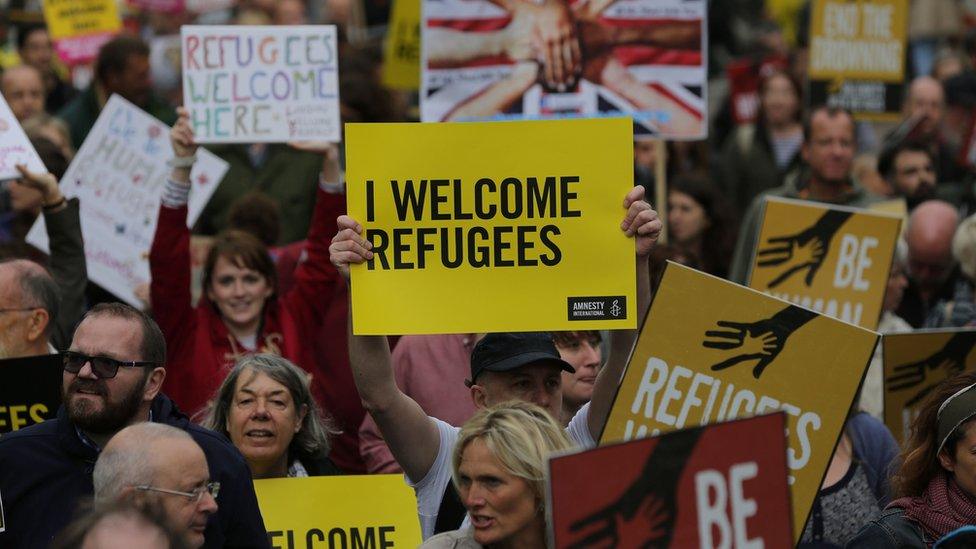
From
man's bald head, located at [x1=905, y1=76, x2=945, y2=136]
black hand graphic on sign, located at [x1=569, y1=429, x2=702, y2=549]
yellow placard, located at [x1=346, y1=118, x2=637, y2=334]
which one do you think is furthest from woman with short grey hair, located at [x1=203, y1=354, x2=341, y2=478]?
man's bald head, located at [x1=905, y1=76, x2=945, y2=136]

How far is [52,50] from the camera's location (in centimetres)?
1419

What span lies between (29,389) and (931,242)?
513 cm

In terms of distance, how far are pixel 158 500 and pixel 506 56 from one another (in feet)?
15.8

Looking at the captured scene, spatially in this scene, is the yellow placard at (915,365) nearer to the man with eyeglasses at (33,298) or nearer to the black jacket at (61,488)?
the black jacket at (61,488)

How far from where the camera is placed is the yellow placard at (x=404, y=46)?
1109cm

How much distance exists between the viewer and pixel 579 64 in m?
8.83

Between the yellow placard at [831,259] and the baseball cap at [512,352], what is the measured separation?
2.19 m

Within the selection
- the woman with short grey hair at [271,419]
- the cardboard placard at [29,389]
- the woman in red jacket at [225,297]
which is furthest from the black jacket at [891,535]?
the woman in red jacket at [225,297]

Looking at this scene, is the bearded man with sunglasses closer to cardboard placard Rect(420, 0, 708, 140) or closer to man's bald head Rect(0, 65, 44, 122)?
cardboard placard Rect(420, 0, 708, 140)

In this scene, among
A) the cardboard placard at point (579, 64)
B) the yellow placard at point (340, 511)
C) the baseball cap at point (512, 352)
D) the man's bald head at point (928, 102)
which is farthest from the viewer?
the man's bald head at point (928, 102)

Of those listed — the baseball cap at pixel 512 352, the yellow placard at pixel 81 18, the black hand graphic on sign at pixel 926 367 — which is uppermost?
the yellow placard at pixel 81 18

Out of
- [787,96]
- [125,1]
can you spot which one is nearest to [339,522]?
[787,96]

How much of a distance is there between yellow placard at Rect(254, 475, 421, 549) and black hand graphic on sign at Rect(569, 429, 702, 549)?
6.87 feet

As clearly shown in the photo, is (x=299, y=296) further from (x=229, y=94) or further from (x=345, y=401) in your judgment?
(x=229, y=94)
